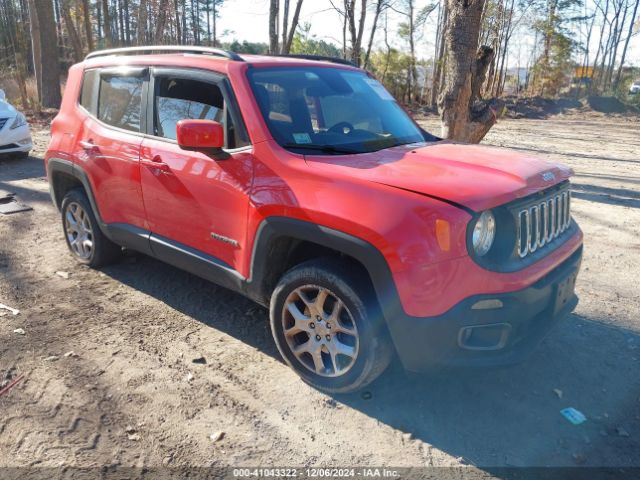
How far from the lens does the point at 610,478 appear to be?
2.46 metres

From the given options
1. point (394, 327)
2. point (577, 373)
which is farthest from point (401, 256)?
Result: point (577, 373)

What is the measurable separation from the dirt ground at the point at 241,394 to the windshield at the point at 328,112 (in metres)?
1.48

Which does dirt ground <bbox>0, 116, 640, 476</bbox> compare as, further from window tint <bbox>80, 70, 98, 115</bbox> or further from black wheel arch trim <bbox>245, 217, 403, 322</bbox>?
window tint <bbox>80, 70, 98, 115</bbox>

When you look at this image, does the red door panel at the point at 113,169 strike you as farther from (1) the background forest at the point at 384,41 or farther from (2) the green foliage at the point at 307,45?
(2) the green foliage at the point at 307,45

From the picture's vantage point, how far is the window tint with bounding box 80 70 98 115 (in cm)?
452

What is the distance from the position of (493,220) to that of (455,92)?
18.3ft

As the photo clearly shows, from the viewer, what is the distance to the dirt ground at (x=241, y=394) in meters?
2.62

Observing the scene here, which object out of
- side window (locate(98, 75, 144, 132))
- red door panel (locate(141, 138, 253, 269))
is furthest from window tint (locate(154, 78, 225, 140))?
side window (locate(98, 75, 144, 132))

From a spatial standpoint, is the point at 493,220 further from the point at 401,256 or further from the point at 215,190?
the point at 215,190

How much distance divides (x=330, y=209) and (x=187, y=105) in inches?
60.6

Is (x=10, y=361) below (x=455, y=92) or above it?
below

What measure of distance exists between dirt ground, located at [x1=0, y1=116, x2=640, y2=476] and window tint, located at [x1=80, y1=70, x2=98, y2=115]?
152 centimetres

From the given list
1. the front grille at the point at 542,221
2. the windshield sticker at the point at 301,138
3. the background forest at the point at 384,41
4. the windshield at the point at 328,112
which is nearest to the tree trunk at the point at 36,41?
the background forest at the point at 384,41

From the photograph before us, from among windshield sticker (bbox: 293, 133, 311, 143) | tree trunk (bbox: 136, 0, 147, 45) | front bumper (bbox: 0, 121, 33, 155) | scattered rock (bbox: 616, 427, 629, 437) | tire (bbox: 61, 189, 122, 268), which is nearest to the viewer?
scattered rock (bbox: 616, 427, 629, 437)
